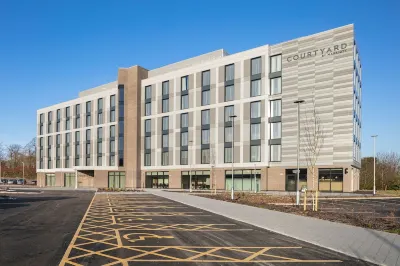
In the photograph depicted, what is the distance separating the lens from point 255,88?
48.2 metres

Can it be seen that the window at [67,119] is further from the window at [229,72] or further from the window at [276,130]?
the window at [276,130]

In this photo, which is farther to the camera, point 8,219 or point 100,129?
point 100,129

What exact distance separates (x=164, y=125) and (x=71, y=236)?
158 ft

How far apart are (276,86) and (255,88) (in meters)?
3.13

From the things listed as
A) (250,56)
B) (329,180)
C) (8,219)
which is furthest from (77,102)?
(8,219)

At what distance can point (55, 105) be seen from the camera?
7994cm

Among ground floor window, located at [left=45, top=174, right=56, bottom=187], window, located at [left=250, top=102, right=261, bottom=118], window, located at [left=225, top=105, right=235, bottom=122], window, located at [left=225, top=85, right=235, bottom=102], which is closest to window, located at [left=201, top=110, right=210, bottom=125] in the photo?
window, located at [left=225, top=105, right=235, bottom=122]

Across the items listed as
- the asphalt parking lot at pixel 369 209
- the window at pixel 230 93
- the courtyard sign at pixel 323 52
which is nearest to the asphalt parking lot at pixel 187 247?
the asphalt parking lot at pixel 369 209

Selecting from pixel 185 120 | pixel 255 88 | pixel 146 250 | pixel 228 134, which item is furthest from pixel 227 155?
pixel 146 250

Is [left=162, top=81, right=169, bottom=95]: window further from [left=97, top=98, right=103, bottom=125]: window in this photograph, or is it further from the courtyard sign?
the courtyard sign

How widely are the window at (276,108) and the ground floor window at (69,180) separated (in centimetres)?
5007

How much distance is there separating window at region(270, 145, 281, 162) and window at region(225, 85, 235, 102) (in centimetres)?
1016

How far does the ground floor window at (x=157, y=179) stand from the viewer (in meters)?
58.6

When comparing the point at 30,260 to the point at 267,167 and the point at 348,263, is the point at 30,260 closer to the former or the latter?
the point at 348,263
